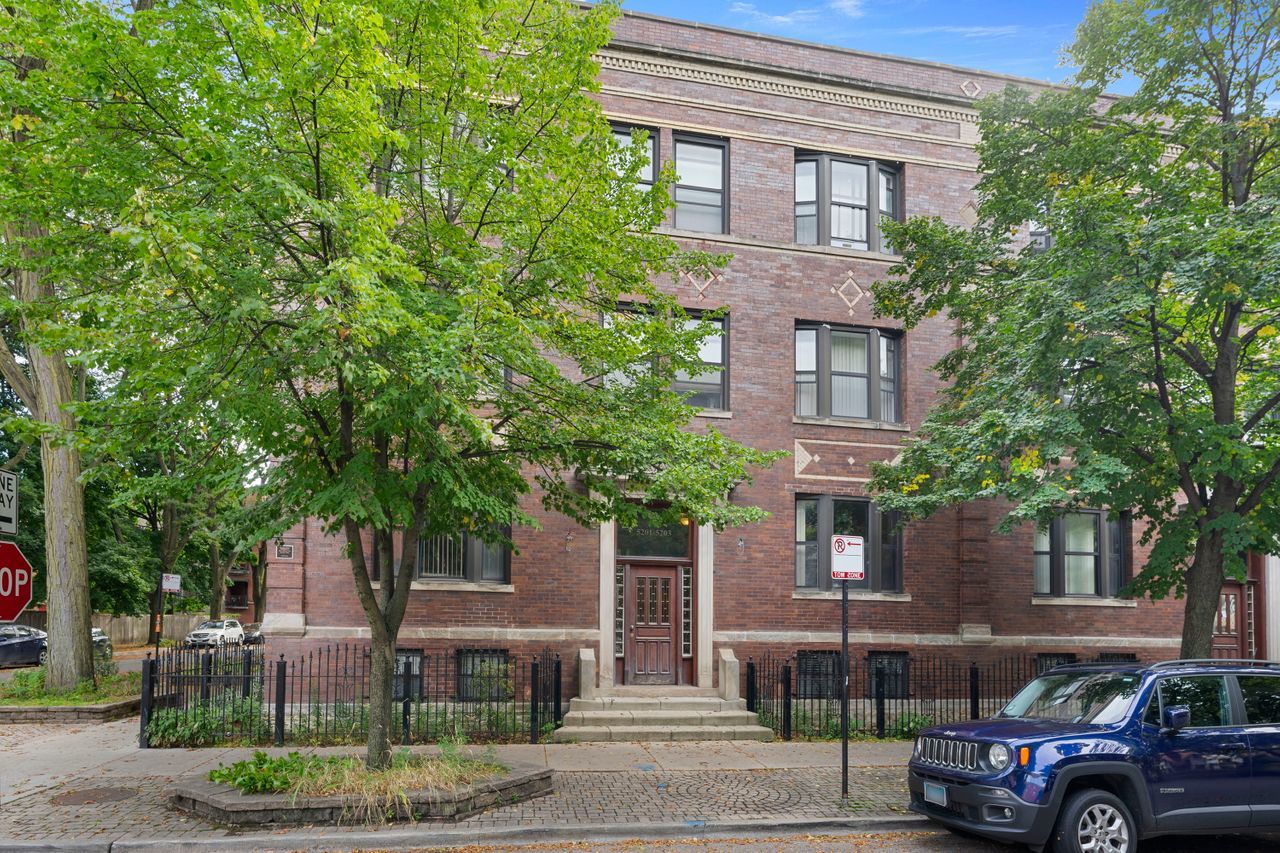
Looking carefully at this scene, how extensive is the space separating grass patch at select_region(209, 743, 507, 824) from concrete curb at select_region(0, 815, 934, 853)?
0.35m

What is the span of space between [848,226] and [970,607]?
7.59 metres

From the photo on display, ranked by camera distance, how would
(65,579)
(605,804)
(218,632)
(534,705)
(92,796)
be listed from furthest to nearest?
(218,632) < (65,579) < (534,705) < (92,796) < (605,804)

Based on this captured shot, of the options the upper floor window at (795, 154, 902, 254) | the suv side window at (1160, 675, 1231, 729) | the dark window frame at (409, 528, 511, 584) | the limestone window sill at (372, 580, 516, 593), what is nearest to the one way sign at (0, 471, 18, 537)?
the limestone window sill at (372, 580, 516, 593)

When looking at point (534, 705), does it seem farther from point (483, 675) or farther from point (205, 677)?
point (205, 677)

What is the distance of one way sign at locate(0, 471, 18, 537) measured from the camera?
24.8ft

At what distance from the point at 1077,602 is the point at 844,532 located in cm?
503

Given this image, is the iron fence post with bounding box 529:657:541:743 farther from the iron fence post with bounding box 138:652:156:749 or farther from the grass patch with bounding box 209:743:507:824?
the iron fence post with bounding box 138:652:156:749

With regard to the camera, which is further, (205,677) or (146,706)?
(205,677)

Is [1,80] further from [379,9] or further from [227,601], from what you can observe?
[227,601]

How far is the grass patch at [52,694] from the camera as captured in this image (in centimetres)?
1627

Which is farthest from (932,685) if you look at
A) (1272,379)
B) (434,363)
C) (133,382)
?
(133,382)

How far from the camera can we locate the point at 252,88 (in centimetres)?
819

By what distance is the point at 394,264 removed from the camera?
8.20 metres

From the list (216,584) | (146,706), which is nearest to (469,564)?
(146,706)
